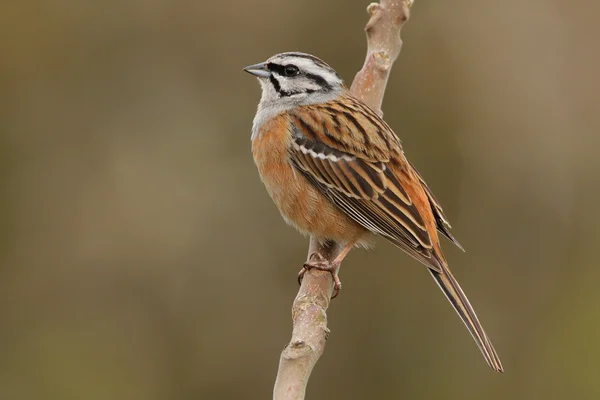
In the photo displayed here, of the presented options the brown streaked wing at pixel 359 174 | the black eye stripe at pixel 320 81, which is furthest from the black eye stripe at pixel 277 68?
the brown streaked wing at pixel 359 174

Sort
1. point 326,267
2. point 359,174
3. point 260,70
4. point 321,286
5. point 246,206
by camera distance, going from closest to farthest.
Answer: point 321,286
point 326,267
point 359,174
point 260,70
point 246,206

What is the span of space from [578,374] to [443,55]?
12.0 feet

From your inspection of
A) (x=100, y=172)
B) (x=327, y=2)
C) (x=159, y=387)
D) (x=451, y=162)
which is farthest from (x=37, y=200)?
(x=451, y=162)

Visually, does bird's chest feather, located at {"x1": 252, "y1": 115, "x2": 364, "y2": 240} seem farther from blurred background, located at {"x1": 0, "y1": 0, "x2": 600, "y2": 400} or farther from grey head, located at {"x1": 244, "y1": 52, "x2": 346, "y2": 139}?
blurred background, located at {"x1": 0, "y1": 0, "x2": 600, "y2": 400}

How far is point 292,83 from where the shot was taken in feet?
23.4

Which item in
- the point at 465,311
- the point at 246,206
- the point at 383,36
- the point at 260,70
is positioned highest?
the point at 383,36

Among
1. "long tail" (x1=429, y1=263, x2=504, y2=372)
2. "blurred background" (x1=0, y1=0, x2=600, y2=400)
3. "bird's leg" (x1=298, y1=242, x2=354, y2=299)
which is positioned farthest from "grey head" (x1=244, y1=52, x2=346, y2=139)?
"blurred background" (x1=0, y1=0, x2=600, y2=400)

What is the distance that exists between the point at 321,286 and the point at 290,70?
1.90 meters

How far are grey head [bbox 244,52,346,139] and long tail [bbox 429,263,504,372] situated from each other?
1.67 meters

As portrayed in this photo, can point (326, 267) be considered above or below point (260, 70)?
below

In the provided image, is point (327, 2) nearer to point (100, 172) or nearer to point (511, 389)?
point (100, 172)

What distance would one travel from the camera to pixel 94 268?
34.3 feet

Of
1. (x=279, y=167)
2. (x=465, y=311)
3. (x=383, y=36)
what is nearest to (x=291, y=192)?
(x=279, y=167)

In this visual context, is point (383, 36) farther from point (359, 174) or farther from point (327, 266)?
point (327, 266)
